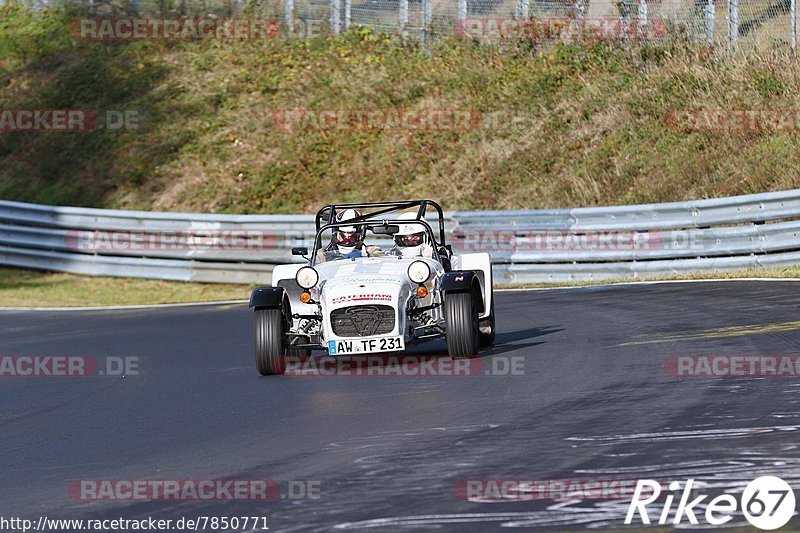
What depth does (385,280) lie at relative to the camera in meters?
10.7

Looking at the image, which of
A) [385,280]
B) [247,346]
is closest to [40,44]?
[247,346]

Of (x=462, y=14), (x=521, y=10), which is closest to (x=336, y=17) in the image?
(x=462, y=14)

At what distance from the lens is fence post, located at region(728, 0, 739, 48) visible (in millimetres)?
23750

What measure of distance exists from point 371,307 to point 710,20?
16186 mm

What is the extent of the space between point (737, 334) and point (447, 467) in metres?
5.71

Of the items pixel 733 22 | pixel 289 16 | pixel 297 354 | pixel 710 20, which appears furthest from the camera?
pixel 289 16

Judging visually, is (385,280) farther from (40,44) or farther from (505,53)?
(40,44)

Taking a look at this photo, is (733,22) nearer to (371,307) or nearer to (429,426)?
(371,307)

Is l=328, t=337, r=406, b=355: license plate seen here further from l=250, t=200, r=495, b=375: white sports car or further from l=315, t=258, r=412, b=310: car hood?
l=315, t=258, r=412, b=310: car hood

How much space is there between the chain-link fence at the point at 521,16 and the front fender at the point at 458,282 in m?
14.7

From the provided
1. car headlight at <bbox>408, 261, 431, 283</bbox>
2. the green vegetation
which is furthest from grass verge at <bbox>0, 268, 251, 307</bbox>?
car headlight at <bbox>408, 261, 431, 283</bbox>

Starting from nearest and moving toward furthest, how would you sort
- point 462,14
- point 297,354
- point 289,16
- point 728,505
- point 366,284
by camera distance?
point 728,505 → point 366,284 → point 297,354 → point 462,14 → point 289,16

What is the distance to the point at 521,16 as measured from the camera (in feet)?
89.9

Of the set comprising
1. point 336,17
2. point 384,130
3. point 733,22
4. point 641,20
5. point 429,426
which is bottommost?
point 429,426
